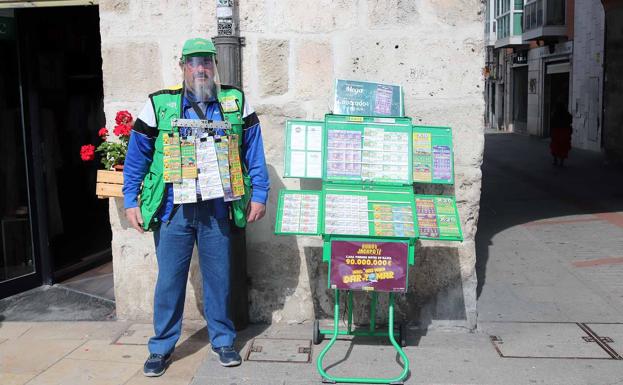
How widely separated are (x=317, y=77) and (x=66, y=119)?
3753 millimetres

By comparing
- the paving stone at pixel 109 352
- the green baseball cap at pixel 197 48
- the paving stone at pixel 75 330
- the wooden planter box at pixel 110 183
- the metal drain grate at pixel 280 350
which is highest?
the green baseball cap at pixel 197 48

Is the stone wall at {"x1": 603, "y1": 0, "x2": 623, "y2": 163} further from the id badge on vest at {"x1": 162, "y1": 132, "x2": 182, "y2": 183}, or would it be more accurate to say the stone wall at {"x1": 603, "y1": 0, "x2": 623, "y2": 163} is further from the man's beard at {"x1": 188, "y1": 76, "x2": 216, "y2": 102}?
the id badge on vest at {"x1": 162, "y1": 132, "x2": 182, "y2": 183}

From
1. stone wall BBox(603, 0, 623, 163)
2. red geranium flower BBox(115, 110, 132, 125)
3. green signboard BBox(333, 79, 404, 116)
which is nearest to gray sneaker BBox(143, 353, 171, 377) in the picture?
red geranium flower BBox(115, 110, 132, 125)

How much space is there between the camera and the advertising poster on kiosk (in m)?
4.25

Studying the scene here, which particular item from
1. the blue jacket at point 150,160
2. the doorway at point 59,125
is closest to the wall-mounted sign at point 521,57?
the doorway at point 59,125

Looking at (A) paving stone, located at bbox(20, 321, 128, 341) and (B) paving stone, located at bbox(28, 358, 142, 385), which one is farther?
(A) paving stone, located at bbox(20, 321, 128, 341)

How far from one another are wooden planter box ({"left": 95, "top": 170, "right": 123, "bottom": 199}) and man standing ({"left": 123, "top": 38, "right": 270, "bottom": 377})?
2.27ft

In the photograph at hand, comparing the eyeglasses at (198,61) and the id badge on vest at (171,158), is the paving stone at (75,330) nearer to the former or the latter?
the id badge on vest at (171,158)

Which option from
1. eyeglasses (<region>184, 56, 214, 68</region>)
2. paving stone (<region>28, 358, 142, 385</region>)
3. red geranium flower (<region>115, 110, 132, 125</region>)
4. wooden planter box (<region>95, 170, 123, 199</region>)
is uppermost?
eyeglasses (<region>184, 56, 214, 68</region>)

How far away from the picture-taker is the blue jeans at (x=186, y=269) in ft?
14.2

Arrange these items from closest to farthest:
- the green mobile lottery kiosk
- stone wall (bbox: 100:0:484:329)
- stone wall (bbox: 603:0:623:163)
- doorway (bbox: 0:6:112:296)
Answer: the green mobile lottery kiosk < stone wall (bbox: 100:0:484:329) < doorway (bbox: 0:6:112:296) < stone wall (bbox: 603:0:623:163)

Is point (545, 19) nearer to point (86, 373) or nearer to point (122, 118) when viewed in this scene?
point (122, 118)

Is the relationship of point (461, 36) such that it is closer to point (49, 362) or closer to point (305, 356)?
point (305, 356)

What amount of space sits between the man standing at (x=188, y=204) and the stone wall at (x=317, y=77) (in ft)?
2.21
